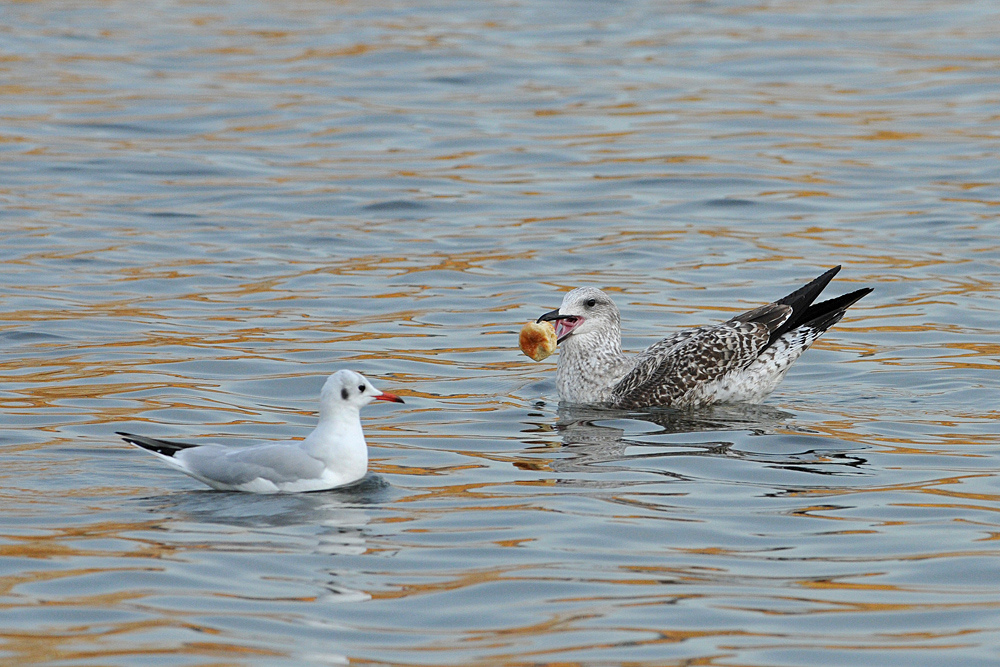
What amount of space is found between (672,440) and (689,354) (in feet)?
3.75

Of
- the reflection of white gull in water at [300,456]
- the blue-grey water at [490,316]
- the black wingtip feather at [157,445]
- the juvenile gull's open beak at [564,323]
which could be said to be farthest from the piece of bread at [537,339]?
the black wingtip feather at [157,445]

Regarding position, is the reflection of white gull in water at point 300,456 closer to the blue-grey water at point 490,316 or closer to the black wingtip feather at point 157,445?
the black wingtip feather at point 157,445

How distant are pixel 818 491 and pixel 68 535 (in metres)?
3.98

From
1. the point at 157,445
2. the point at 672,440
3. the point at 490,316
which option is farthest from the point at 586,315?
the point at 157,445

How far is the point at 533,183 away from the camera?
19.0 meters

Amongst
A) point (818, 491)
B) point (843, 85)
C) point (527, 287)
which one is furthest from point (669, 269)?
point (843, 85)

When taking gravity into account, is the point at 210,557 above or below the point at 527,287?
below

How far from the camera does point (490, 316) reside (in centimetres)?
1401

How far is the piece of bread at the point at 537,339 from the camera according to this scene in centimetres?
1198

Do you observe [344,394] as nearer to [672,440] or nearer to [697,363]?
[672,440]

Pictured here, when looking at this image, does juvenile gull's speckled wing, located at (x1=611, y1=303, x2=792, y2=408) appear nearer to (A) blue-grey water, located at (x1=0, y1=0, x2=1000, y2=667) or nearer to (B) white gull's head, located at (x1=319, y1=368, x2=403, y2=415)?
(A) blue-grey water, located at (x1=0, y1=0, x2=1000, y2=667)

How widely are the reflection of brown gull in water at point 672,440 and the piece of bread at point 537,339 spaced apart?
619mm

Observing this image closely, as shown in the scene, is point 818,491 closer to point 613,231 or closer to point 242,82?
point 613,231

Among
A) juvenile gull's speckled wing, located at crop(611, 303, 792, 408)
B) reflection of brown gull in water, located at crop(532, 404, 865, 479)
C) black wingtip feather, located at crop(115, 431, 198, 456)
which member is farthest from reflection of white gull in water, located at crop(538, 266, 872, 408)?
black wingtip feather, located at crop(115, 431, 198, 456)
